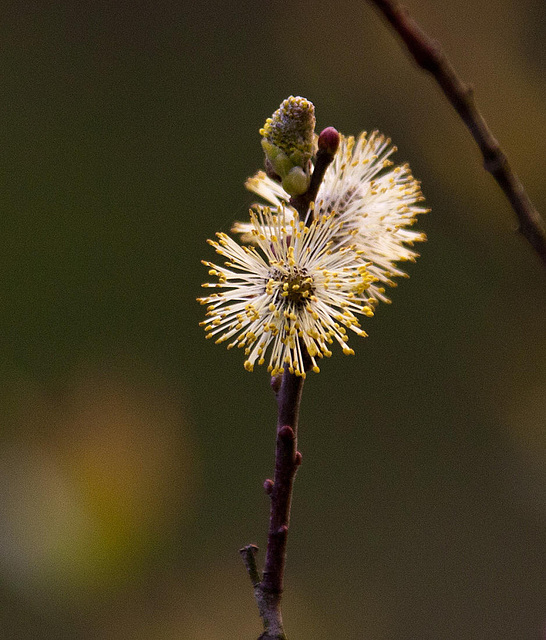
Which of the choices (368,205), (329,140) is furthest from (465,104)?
(368,205)

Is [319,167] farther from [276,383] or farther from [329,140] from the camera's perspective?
[276,383]

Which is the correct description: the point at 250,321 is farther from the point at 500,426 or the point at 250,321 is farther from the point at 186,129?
the point at 186,129

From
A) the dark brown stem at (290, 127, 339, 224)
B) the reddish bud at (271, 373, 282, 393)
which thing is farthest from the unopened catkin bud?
the reddish bud at (271, 373, 282, 393)

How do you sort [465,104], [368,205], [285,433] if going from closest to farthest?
[465,104] → [285,433] → [368,205]

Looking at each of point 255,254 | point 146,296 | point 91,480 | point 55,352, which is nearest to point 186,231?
point 146,296

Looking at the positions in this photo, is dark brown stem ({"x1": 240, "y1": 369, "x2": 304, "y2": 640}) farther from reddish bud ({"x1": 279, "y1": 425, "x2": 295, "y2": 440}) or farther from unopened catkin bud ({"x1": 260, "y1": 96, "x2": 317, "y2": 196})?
unopened catkin bud ({"x1": 260, "y1": 96, "x2": 317, "y2": 196})

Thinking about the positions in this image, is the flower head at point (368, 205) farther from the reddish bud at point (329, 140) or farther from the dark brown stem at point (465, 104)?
the dark brown stem at point (465, 104)
